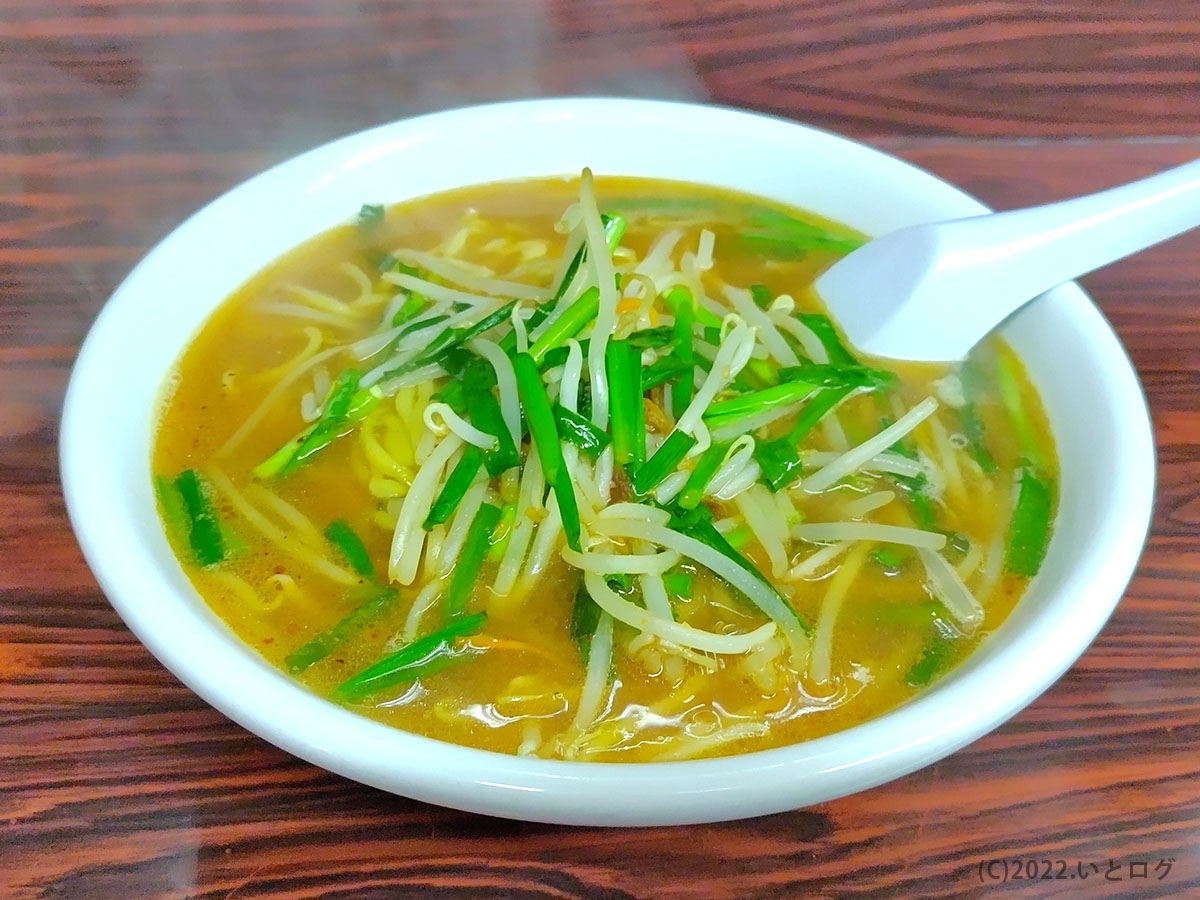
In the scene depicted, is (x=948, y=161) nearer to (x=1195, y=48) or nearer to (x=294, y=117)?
(x=1195, y=48)

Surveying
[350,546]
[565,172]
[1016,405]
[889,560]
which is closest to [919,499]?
[889,560]

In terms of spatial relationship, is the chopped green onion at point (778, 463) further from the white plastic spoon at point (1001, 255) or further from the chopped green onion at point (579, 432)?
the white plastic spoon at point (1001, 255)

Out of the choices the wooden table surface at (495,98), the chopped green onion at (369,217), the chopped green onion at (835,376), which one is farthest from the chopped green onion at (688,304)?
the wooden table surface at (495,98)

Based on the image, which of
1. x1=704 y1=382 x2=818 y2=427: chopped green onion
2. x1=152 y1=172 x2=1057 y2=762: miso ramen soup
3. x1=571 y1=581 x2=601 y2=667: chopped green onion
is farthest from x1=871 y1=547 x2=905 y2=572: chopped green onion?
x1=571 y1=581 x2=601 y2=667: chopped green onion

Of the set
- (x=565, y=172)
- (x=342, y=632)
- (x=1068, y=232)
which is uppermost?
(x=1068, y=232)

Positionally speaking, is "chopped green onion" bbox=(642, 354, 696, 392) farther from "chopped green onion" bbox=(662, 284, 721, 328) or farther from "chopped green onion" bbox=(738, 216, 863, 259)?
"chopped green onion" bbox=(738, 216, 863, 259)

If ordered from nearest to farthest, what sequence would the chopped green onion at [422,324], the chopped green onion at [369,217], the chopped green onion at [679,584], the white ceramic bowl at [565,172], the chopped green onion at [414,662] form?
1. the white ceramic bowl at [565,172]
2. the chopped green onion at [414,662]
3. the chopped green onion at [679,584]
4. the chopped green onion at [422,324]
5. the chopped green onion at [369,217]

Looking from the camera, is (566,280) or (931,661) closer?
(931,661)

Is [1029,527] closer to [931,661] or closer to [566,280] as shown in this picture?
[931,661]
